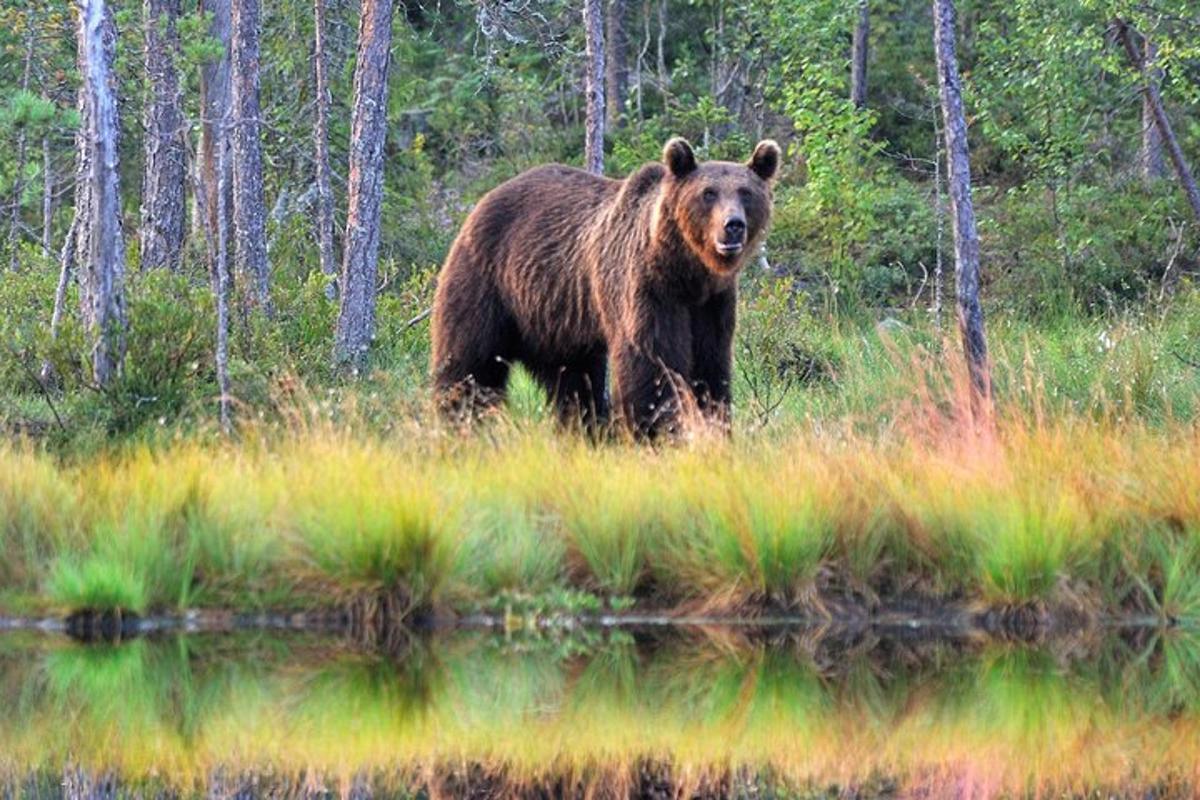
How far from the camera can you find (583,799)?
22.4 ft

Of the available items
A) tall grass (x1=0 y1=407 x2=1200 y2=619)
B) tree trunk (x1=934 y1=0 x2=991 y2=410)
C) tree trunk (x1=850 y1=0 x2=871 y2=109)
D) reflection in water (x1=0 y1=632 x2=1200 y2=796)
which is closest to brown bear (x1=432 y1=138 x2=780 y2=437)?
tree trunk (x1=934 y1=0 x2=991 y2=410)

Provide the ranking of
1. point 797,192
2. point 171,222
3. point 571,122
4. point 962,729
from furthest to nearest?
point 571,122, point 797,192, point 171,222, point 962,729

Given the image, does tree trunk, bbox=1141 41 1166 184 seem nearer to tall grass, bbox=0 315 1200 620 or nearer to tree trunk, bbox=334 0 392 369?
tree trunk, bbox=334 0 392 369

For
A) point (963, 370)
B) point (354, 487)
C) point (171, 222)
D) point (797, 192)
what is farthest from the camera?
point (797, 192)

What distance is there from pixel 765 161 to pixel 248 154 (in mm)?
6819

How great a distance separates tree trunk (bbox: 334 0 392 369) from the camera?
16.3m

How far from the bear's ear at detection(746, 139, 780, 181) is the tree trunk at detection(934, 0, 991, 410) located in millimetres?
1132

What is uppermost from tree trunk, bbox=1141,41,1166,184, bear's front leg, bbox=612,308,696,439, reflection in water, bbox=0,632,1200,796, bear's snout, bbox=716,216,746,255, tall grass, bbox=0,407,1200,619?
tree trunk, bbox=1141,41,1166,184

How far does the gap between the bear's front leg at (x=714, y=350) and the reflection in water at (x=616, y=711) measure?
3.36 meters

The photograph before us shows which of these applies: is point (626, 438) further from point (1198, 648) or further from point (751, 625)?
point (1198, 648)

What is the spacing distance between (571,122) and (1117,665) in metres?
20.4

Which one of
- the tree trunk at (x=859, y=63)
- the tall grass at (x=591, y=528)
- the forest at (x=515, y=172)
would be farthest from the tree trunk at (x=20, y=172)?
the tree trunk at (x=859, y=63)

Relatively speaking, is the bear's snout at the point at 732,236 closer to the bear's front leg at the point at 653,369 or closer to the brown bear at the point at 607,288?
the brown bear at the point at 607,288

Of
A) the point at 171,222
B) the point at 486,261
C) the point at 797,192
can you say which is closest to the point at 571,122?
the point at 797,192
